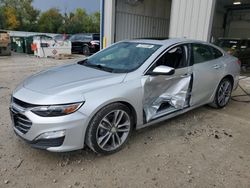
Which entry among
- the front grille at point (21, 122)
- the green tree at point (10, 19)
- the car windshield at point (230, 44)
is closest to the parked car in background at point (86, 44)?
the car windshield at point (230, 44)

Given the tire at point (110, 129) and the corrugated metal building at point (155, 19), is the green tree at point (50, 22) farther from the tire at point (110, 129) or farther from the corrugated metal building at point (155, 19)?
the tire at point (110, 129)

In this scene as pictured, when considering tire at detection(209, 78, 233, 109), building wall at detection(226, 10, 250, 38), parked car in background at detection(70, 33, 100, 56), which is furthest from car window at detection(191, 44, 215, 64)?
building wall at detection(226, 10, 250, 38)

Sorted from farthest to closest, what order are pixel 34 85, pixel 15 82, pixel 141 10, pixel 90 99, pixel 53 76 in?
pixel 141 10
pixel 15 82
pixel 53 76
pixel 34 85
pixel 90 99

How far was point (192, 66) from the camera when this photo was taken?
3.69m

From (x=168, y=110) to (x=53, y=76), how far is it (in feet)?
5.62

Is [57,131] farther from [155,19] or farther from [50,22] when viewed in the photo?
[50,22]

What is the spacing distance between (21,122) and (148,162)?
1.52 meters

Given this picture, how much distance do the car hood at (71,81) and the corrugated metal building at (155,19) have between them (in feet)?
14.6

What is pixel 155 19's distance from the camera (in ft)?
32.5

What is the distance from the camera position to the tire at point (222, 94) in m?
A: 4.43

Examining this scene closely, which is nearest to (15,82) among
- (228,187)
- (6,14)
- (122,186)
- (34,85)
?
(34,85)

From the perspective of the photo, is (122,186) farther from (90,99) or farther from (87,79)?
(87,79)

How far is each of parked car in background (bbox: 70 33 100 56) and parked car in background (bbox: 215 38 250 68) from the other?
7841 mm

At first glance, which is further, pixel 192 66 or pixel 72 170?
pixel 192 66
